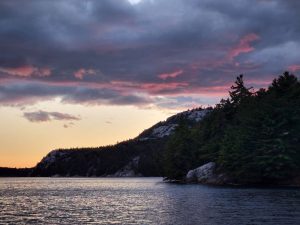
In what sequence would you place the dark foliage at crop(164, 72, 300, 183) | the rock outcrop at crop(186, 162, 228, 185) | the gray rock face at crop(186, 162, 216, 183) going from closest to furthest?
the dark foliage at crop(164, 72, 300, 183) < the rock outcrop at crop(186, 162, 228, 185) < the gray rock face at crop(186, 162, 216, 183)

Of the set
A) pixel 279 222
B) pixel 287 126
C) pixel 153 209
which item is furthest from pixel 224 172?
pixel 279 222

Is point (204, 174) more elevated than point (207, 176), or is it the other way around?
point (204, 174)

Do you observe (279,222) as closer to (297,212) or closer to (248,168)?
(297,212)

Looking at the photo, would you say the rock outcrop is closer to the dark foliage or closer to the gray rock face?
the gray rock face

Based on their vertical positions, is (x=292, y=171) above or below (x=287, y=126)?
below

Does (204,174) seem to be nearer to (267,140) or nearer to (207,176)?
(207,176)

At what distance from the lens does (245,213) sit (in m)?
52.8

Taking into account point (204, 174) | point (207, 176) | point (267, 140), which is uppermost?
point (267, 140)

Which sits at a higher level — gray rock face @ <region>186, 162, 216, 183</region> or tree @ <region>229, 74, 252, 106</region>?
tree @ <region>229, 74, 252, 106</region>

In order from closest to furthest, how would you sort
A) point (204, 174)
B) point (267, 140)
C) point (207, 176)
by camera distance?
1. point (267, 140)
2. point (207, 176)
3. point (204, 174)

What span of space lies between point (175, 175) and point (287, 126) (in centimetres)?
5814

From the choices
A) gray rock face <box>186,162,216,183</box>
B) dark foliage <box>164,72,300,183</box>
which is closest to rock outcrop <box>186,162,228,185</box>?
gray rock face <box>186,162,216,183</box>

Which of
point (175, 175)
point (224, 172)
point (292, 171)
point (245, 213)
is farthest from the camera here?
point (175, 175)

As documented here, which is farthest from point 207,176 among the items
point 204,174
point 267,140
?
point 267,140
